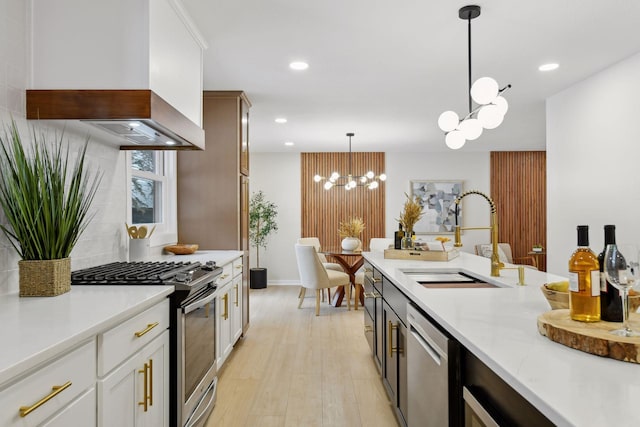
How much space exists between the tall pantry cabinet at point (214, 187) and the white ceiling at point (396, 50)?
1.30 feet

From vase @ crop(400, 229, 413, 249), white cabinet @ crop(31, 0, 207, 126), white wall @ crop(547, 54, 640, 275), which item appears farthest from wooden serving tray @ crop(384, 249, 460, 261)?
white cabinet @ crop(31, 0, 207, 126)

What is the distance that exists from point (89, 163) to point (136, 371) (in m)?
1.37

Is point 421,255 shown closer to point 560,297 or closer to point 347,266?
point 560,297

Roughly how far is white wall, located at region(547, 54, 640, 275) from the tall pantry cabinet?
3.16m

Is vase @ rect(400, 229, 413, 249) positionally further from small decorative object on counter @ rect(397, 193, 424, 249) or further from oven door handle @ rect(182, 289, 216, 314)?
oven door handle @ rect(182, 289, 216, 314)

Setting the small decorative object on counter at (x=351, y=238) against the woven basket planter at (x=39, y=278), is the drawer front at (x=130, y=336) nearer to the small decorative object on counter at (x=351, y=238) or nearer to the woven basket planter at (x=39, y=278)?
the woven basket planter at (x=39, y=278)

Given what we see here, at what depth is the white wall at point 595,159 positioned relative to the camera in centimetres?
344

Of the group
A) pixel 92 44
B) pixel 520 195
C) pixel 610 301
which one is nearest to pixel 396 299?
pixel 610 301

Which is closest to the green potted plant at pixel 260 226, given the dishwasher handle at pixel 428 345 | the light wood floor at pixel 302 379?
the light wood floor at pixel 302 379

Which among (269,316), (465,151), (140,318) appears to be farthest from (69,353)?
(465,151)

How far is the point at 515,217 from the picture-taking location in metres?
8.30

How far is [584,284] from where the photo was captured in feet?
4.07

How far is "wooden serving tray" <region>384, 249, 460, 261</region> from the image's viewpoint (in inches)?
129

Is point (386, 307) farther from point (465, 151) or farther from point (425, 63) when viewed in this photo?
point (465, 151)
